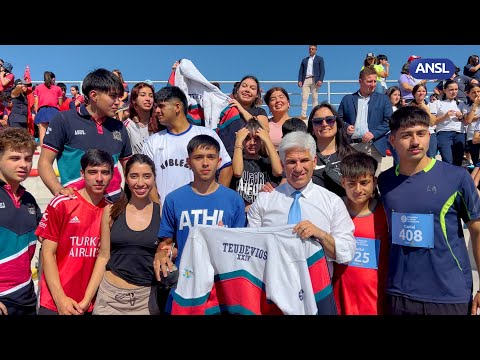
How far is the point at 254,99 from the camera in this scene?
5.46m

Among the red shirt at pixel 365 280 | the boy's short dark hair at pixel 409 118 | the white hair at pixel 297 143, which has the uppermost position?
the boy's short dark hair at pixel 409 118

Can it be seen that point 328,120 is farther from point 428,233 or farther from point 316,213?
point 428,233

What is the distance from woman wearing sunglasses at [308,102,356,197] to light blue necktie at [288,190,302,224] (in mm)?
725

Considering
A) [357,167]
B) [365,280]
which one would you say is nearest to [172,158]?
[357,167]

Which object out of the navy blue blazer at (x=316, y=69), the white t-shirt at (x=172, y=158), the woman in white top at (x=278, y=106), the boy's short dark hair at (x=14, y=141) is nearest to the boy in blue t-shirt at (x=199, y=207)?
the white t-shirt at (x=172, y=158)

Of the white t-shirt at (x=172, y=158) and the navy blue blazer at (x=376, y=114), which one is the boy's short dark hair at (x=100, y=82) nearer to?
the white t-shirt at (x=172, y=158)

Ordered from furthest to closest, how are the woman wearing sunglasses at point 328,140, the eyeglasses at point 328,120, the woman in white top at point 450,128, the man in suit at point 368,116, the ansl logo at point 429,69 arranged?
1. the ansl logo at point 429,69
2. the woman in white top at point 450,128
3. the man in suit at point 368,116
4. the eyeglasses at point 328,120
5. the woman wearing sunglasses at point 328,140

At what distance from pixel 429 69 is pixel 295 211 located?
9.34 m

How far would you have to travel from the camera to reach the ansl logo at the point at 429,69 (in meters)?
11.0

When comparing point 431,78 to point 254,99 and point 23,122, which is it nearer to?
point 254,99

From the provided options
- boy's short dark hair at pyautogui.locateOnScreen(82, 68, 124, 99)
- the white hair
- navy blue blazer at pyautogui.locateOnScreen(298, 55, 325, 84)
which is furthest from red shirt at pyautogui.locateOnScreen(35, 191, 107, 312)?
navy blue blazer at pyautogui.locateOnScreen(298, 55, 325, 84)

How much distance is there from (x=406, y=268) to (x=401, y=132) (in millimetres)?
886

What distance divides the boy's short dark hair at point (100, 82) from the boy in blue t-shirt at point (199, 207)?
1.19m
